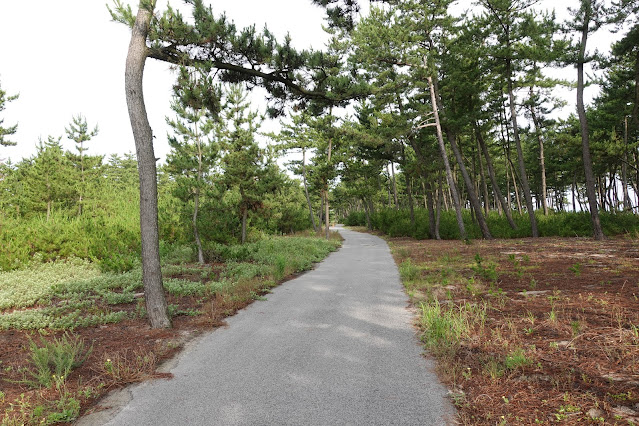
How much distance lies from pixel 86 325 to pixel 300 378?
14.1 feet

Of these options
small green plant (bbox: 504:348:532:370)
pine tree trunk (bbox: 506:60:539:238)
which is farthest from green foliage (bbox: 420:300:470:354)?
pine tree trunk (bbox: 506:60:539:238)

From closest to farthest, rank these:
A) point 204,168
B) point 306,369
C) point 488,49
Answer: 1. point 306,369
2. point 204,168
3. point 488,49

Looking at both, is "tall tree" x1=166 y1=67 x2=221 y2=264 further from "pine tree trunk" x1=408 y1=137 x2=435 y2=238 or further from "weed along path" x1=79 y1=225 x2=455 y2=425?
"pine tree trunk" x1=408 y1=137 x2=435 y2=238

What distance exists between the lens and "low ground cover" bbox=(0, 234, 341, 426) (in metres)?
3.11

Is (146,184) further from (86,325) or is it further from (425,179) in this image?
(425,179)

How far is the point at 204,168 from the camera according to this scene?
1081cm

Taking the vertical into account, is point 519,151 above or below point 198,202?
above

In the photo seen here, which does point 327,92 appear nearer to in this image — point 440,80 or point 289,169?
point 440,80

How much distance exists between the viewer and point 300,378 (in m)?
3.30

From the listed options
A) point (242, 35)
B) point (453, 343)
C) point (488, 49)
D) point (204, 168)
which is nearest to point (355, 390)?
point (453, 343)

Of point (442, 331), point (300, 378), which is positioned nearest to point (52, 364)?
point (300, 378)

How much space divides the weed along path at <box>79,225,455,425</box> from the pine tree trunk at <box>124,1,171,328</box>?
110 centimetres

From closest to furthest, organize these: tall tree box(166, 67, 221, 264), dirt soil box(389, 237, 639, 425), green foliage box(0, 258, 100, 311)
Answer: dirt soil box(389, 237, 639, 425) < green foliage box(0, 258, 100, 311) < tall tree box(166, 67, 221, 264)

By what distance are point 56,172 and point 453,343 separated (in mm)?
23099
